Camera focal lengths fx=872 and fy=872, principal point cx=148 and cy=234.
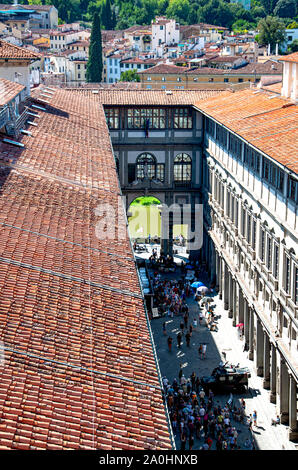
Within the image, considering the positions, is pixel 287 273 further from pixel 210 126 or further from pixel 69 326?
pixel 210 126

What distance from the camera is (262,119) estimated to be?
40969 mm

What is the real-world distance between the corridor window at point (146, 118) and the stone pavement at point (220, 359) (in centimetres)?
1409

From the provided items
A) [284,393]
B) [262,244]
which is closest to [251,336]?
[262,244]

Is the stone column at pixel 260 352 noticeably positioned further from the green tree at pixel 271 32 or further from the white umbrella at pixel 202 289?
A: the green tree at pixel 271 32

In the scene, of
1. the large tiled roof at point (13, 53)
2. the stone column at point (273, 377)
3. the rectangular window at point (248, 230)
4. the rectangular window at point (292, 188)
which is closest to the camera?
the rectangular window at point (292, 188)

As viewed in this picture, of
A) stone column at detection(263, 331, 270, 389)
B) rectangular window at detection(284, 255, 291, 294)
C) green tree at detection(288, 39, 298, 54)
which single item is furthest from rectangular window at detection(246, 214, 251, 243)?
green tree at detection(288, 39, 298, 54)

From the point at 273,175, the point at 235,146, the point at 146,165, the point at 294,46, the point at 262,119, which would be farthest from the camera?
the point at 294,46

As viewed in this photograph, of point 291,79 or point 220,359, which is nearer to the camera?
point 220,359

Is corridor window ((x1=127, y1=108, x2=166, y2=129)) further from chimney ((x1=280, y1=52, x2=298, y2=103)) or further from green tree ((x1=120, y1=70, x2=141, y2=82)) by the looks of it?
green tree ((x1=120, y1=70, x2=141, y2=82))

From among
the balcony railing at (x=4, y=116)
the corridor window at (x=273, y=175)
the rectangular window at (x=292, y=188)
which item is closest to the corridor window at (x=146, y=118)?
the corridor window at (x=273, y=175)

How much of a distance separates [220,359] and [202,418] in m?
7.17

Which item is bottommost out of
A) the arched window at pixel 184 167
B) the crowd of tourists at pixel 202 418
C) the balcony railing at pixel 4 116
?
the crowd of tourists at pixel 202 418

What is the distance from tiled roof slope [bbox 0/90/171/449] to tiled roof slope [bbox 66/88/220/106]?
98.9 feet

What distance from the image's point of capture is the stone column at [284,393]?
3338cm
